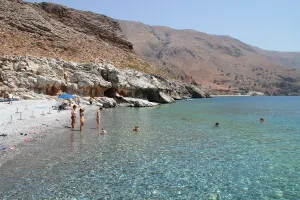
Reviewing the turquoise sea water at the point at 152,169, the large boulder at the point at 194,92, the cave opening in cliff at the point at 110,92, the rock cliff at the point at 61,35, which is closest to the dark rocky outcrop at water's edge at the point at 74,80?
the cave opening in cliff at the point at 110,92

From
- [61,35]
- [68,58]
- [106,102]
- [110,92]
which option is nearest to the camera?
[106,102]

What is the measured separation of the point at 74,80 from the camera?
160 feet

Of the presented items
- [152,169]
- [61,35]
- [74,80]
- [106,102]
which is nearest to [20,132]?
[152,169]

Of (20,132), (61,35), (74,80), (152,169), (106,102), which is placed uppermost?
(61,35)

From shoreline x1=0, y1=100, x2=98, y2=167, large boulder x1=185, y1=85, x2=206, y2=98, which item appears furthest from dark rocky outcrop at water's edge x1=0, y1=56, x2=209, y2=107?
large boulder x1=185, y1=85, x2=206, y2=98

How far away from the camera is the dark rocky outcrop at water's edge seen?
4300 centimetres

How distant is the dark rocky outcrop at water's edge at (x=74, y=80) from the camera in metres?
43.0

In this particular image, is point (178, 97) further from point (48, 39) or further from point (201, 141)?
point (201, 141)

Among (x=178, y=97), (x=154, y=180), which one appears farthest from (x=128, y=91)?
(x=154, y=180)

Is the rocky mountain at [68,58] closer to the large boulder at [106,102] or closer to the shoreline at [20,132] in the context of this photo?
the large boulder at [106,102]

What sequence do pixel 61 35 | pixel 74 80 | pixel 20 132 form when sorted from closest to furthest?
pixel 20 132 < pixel 74 80 < pixel 61 35

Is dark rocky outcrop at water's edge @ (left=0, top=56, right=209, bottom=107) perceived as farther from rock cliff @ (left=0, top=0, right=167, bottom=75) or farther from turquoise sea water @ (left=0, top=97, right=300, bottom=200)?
turquoise sea water @ (left=0, top=97, right=300, bottom=200)

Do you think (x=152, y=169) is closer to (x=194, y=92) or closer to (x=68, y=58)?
(x=68, y=58)

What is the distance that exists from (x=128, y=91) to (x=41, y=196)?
154 ft
